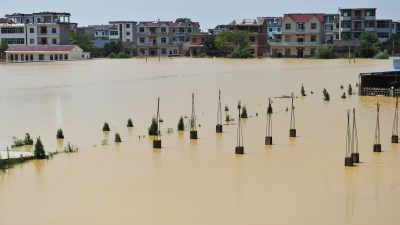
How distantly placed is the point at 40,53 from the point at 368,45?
124 feet

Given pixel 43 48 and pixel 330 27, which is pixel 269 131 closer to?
pixel 43 48

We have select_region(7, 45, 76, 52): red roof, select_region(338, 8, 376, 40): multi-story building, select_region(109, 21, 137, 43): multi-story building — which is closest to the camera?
select_region(338, 8, 376, 40): multi-story building

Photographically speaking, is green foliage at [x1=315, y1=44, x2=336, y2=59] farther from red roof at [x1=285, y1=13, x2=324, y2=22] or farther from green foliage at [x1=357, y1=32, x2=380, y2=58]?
red roof at [x1=285, y1=13, x2=324, y2=22]

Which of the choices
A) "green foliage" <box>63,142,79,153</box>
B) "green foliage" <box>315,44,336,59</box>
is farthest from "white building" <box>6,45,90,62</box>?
"green foliage" <box>63,142,79,153</box>

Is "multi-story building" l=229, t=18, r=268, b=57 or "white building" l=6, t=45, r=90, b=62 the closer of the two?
"white building" l=6, t=45, r=90, b=62

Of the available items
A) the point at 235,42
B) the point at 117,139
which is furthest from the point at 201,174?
the point at 235,42

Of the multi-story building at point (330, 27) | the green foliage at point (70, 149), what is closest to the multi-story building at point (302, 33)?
the multi-story building at point (330, 27)

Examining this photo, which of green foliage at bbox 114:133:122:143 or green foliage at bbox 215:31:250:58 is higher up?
green foliage at bbox 215:31:250:58

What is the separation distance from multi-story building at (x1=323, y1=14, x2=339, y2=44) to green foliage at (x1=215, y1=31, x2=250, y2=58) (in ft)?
32.1

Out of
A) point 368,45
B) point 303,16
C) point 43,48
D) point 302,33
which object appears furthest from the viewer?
point 303,16

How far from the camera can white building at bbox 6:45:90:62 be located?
8912cm

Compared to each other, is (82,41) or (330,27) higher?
(330,27)

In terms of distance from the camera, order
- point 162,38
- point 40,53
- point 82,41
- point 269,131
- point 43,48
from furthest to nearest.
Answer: point 162,38 → point 82,41 → point 43,48 → point 40,53 → point 269,131

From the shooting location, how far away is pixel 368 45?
84.3 meters
